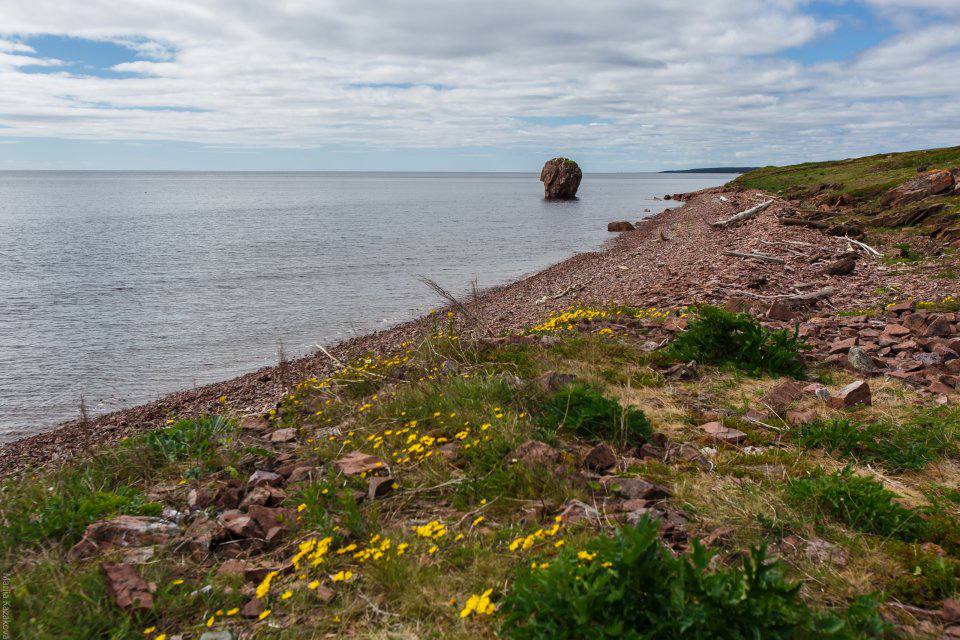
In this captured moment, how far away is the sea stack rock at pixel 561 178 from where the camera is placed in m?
99.4

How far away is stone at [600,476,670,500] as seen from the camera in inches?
167

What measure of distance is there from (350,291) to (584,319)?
595 inches

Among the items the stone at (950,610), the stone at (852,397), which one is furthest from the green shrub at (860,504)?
the stone at (852,397)

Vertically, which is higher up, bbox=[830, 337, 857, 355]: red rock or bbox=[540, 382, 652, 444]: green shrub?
bbox=[830, 337, 857, 355]: red rock

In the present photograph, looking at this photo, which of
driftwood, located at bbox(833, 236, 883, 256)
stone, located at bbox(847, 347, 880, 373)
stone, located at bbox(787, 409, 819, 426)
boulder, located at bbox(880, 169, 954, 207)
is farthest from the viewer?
boulder, located at bbox(880, 169, 954, 207)

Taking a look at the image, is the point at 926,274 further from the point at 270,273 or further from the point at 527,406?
the point at 270,273

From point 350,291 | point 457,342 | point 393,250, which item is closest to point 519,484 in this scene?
point 457,342

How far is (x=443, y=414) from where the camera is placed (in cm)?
595

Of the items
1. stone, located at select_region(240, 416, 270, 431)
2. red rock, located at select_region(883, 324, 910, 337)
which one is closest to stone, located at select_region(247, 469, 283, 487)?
stone, located at select_region(240, 416, 270, 431)

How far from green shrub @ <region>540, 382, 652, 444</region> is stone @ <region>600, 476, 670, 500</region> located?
735 mm

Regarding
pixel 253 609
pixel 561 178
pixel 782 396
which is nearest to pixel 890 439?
pixel 782 396

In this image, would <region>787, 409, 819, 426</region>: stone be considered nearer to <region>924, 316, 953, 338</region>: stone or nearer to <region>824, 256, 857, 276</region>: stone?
<region>924, 316, 953, 338</region>: stone

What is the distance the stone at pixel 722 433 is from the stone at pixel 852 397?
131 cm

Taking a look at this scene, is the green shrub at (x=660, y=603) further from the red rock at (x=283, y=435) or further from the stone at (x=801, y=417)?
the red rock at (x=283, y=435)
